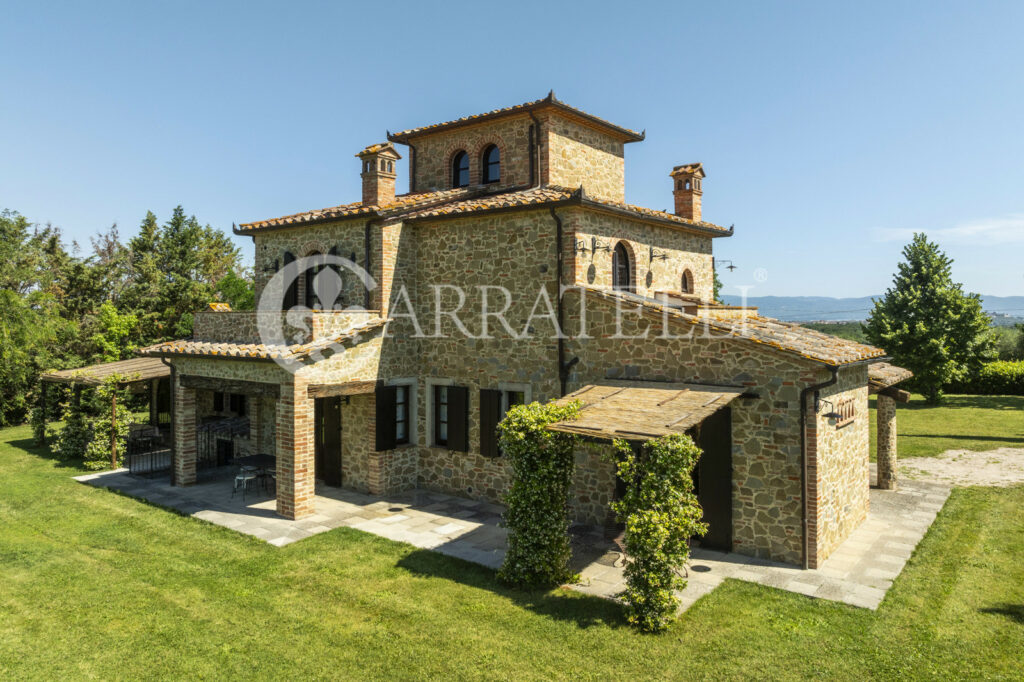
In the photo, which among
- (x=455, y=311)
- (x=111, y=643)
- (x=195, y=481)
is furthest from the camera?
(x=195, y=481)

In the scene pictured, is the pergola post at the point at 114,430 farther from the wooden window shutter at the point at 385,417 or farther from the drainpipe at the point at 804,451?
the drainpipe at the point at 804,451

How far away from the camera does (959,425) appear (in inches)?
1020

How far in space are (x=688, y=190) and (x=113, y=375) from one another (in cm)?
1795

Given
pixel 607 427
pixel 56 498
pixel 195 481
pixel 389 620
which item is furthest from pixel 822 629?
pixel 56 498

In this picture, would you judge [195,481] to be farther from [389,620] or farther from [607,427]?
[607,427]

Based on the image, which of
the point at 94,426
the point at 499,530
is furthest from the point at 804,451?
the point at 94,426

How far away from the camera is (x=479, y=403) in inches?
576

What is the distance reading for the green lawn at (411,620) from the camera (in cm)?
740

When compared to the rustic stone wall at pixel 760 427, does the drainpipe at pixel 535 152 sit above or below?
above

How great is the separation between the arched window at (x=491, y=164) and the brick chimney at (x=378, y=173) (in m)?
2.60

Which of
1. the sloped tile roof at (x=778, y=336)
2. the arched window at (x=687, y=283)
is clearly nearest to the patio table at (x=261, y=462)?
the sloped tile roof at (x=778, y=336)

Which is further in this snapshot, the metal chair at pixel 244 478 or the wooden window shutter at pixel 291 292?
the wooden window shutter at pixel 291 292

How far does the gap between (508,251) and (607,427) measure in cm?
598

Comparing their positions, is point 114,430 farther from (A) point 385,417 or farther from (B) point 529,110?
(B) point 529,110
